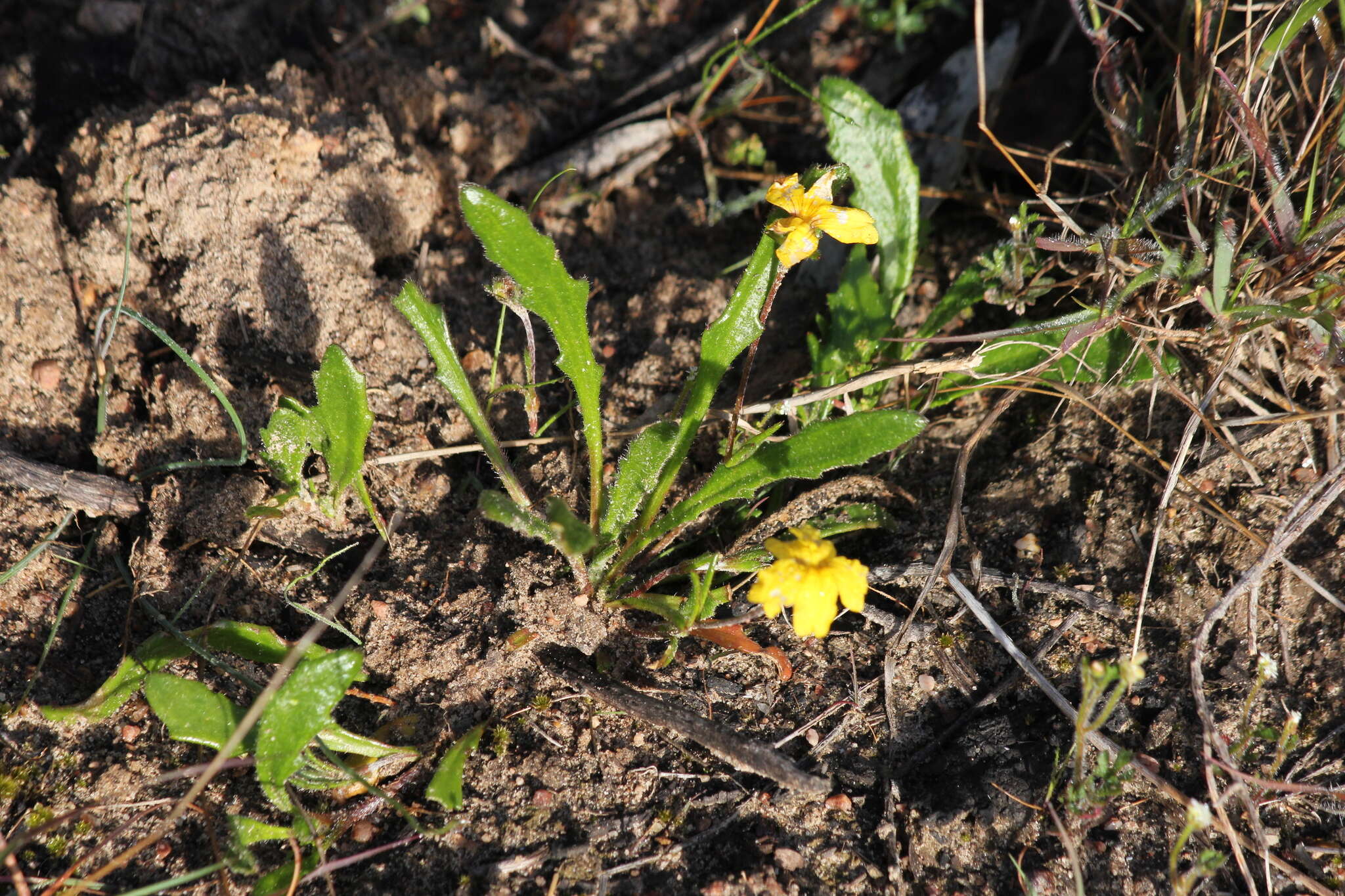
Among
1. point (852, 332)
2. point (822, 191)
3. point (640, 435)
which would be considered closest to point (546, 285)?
point (640, 435)

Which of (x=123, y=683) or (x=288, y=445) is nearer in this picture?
(x=123, y=683)

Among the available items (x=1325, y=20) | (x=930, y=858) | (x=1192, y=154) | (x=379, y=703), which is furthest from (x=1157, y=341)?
(x=379, y=703)

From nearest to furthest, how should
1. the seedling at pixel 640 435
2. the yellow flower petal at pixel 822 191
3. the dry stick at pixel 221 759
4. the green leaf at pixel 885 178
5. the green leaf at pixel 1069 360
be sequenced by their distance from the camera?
the dry stick at pixel 221 759, the yellow flower petal at pixel 822 191, the seedling at pixel 640 435, the green leaf at pixel 1069 360, the green leaf at pixel 885 178

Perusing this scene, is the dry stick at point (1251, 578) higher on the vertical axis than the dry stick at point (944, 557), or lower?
lower

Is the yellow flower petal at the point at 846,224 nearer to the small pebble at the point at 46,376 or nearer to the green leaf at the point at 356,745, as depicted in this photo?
the green leaf at the point at 356,745

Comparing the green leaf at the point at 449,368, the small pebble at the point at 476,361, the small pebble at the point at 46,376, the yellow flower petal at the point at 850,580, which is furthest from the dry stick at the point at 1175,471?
the small pebble at the point at 46,376

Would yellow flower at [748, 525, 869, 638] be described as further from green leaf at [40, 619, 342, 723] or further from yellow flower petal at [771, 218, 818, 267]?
green leaf at [40, 619, 342, 723]

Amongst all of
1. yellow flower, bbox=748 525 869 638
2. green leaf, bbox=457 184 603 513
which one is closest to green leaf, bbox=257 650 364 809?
green leaf, bbox=457 184 603 513

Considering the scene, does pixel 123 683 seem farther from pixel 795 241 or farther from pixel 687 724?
pixel 795 241
